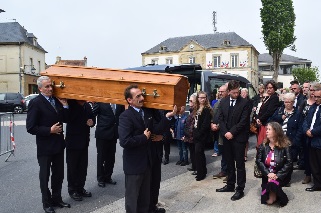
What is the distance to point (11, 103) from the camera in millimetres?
31203

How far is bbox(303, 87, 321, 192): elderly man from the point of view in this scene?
645 centimetres

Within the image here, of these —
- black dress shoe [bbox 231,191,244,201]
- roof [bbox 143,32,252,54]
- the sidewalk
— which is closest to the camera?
the sidewalk

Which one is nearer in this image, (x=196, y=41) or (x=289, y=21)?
(x=289, y=21)

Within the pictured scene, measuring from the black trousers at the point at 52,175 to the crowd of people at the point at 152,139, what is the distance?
0.4 inches

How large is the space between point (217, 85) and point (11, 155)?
698 centimetres

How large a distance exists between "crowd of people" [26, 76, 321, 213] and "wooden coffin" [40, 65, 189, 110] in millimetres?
217

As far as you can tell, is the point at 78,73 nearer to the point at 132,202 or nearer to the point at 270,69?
the point at 132,202

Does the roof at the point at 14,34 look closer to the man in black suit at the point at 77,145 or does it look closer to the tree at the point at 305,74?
the man in black suit at the point at 77,145

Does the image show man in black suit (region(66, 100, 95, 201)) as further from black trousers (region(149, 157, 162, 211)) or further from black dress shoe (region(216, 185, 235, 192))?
black dress shoe (region(216, 185, 235, 192))

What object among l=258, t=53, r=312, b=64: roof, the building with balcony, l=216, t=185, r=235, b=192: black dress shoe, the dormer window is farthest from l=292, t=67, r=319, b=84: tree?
l=216, t=185, r=235, b=192: black dress shoe

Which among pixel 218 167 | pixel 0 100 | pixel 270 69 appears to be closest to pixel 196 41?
pixel 270 69

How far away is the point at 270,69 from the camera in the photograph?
8481 cm

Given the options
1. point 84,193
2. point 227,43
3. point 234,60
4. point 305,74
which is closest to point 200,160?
point 84,193

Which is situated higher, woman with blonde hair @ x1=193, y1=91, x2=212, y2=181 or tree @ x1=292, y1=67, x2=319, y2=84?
tree @ x1=292, y1=67, x2=319, y2=84
